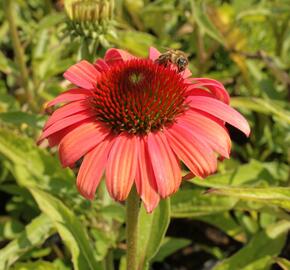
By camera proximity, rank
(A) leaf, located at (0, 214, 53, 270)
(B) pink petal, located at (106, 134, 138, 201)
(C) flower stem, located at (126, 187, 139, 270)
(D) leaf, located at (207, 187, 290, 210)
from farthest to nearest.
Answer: (A) leaf, located at (0, 214, 53, 270) → (D) leaf, located at (207, 187, 290, 210) → (C) flower stem, located at (126, 187, 139, 270) → (B) pink petal, located at (106, 134, 138, 201)

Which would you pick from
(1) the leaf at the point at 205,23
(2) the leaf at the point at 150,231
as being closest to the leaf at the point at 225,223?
(2) the leaf at the point at 150,231

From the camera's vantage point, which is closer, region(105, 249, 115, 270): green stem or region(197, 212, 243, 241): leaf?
region(105, 249, 115, 270): green stem

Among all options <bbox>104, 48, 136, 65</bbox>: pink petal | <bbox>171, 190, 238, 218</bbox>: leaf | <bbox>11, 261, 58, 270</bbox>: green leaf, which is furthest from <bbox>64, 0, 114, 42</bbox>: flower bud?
<bbox>11, 261, 58, 270</bbox>: green leaf

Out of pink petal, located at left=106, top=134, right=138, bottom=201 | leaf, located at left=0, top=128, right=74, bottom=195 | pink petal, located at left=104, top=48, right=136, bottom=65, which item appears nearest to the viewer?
pink petal, located at left=106, top=134, right=138, bottom=201

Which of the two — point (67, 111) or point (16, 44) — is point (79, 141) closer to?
point (67, 111)

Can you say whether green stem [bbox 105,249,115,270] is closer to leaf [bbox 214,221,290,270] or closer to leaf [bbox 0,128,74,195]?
leaf [bbox 0,128,74,195]

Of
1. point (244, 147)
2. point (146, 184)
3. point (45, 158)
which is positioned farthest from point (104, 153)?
point (244, 147)

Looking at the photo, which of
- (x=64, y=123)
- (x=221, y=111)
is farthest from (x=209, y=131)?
(x=64, y=123)
